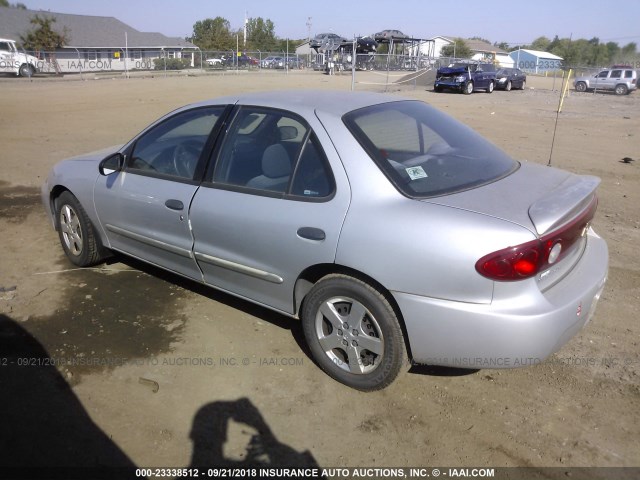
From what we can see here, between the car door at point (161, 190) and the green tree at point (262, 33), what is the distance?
86.7 meters

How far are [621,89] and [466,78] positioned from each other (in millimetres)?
11703

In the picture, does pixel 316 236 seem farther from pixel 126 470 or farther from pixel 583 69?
pixel 583 69

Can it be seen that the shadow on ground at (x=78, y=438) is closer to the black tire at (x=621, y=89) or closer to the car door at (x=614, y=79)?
the black tire at (x=621, y=89)

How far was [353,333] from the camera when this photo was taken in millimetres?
3211

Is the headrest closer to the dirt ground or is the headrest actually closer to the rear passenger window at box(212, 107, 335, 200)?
the rear passenger window at box(212, 107, 335, 200)

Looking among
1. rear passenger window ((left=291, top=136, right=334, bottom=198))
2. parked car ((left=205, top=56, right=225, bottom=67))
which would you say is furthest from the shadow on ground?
parked car ((left=205, top=56, right=225, bottom=67))

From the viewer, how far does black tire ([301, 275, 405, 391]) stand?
3.04 m

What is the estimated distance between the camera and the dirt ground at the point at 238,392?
2.84 meters

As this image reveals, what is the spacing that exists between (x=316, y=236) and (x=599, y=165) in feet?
28.7

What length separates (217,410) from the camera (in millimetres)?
3133

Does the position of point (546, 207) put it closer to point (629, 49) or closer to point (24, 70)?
point (24, 70)

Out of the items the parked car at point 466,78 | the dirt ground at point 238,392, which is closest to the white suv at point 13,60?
the parked car at point 466,78

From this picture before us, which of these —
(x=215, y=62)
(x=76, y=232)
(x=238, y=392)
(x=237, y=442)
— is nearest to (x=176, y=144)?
(x=76, y=232)

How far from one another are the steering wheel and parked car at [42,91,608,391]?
2 centimetres
